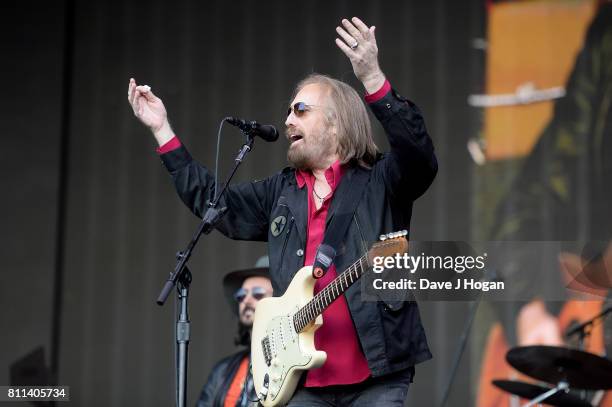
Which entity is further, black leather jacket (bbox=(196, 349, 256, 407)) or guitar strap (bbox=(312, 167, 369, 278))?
black leather jacket (bbox=(196, 349, 256, 407))

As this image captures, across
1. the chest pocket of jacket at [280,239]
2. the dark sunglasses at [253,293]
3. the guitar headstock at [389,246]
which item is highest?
the dark sunglasses at [253,293]

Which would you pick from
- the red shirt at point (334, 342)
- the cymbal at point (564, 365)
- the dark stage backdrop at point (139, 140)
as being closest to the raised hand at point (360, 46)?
the red shirt at point (334, 342)

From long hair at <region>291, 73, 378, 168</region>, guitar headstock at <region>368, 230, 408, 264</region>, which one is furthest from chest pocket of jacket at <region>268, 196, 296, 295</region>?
guitar headstock at <region>368, 230, 408, 264</region>

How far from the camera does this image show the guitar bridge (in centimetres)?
319

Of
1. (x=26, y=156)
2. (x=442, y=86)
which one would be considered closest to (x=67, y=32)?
(x=26, y=156)

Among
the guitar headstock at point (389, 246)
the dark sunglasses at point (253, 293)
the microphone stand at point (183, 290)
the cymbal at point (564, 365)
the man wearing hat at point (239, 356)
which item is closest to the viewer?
the guitar headstock at point (389, 246)

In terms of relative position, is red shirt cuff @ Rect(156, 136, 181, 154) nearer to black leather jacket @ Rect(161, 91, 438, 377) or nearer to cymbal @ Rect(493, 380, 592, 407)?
black leather jacket @ Rect(161, 91, 438, 377)

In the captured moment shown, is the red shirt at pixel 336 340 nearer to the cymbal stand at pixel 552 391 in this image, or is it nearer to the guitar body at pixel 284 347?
the guitar body at pixel 284 347

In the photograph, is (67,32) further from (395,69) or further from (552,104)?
(552,104)

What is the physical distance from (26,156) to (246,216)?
12.7ft

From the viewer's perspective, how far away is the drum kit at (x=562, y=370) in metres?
4.37

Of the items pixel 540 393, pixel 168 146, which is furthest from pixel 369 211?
pixel 540 393

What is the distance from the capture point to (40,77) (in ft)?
22.8

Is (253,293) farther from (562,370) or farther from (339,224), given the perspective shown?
(339,224)
